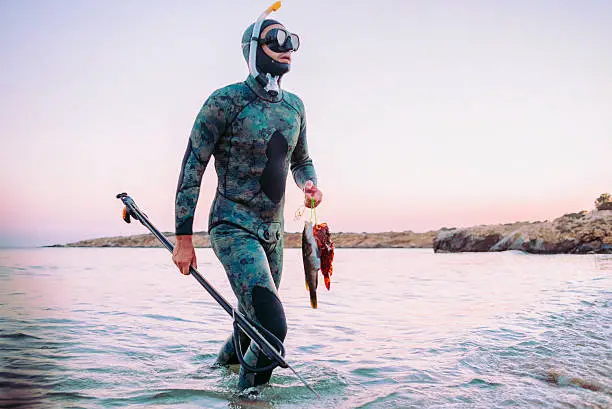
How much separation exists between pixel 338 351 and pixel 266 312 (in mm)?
2733

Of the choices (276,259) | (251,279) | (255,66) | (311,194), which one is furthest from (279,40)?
(251,279)

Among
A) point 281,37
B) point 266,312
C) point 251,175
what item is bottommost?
point 266,312

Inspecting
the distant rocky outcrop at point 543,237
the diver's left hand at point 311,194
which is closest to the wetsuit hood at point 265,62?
the diver's left hand at point 311,194

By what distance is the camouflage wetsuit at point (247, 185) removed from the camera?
14.3ft

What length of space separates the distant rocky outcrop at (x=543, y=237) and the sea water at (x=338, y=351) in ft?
65.0

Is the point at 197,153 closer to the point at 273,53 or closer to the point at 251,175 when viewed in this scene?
the point at 251,175

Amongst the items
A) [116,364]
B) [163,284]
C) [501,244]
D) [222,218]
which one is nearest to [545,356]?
[222,218]

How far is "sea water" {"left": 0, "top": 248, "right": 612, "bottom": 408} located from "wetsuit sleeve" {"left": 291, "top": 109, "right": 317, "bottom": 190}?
6.04 ft

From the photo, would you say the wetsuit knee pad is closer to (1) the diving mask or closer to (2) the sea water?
(2) the sea water

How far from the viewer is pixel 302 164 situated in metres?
5.20

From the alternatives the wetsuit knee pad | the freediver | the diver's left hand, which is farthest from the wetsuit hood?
the wetsuit knee pad

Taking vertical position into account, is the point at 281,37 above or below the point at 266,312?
above

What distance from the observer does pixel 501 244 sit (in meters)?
36.9

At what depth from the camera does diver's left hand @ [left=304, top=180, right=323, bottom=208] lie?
4730 millimetres
